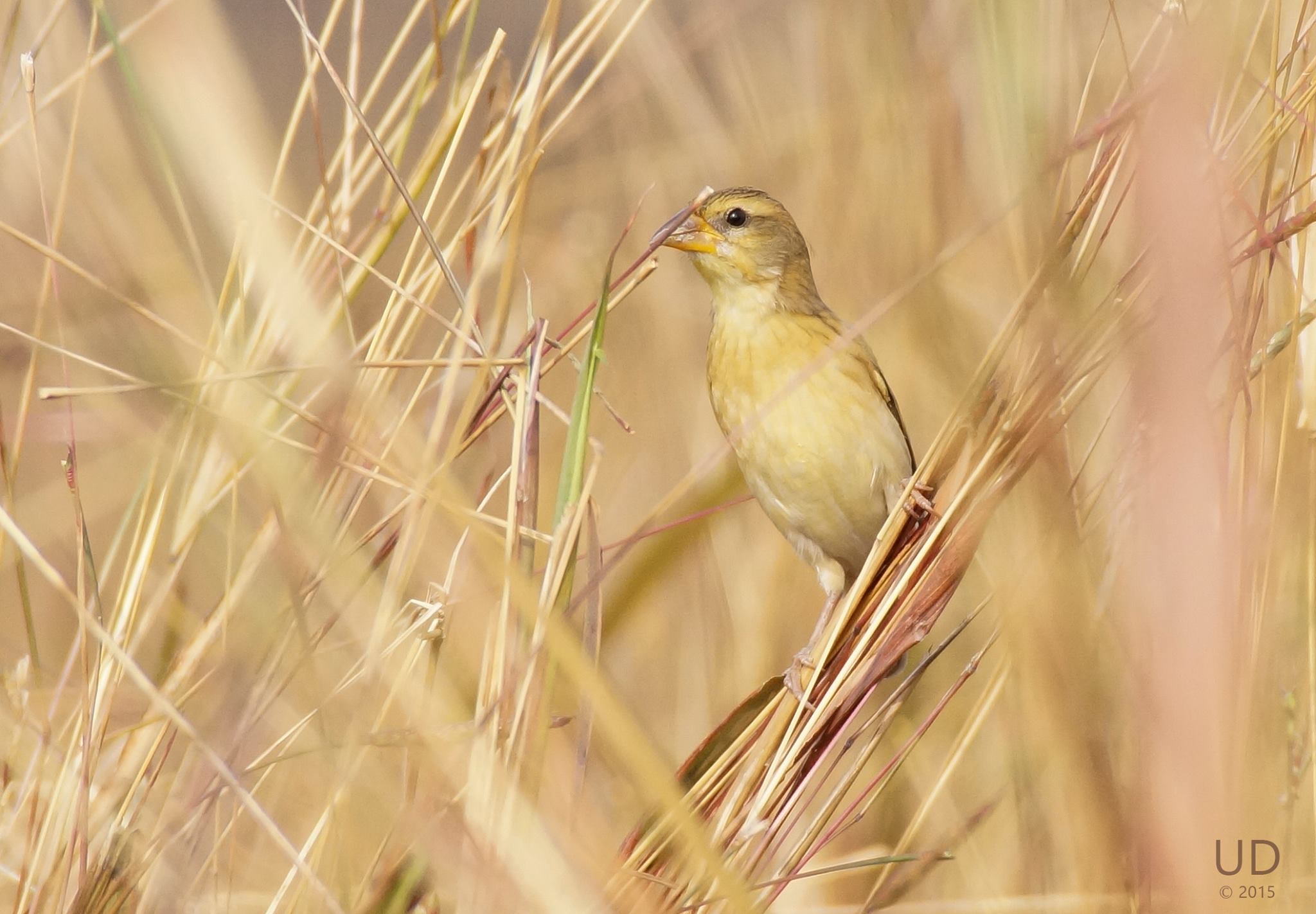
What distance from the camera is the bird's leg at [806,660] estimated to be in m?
1.52

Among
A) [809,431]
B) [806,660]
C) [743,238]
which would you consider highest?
[743,238]

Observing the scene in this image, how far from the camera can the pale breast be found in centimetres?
235

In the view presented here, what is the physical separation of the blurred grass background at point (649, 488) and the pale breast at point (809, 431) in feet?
0.42

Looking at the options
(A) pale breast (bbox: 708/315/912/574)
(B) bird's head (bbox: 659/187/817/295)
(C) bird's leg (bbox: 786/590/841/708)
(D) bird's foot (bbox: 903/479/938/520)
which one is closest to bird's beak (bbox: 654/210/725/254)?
(B) bird's head (bbox: 659/187/817/295)

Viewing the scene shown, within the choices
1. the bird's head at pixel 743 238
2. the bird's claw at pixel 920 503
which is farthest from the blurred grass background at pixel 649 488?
the bird's claw at pixel 920 503

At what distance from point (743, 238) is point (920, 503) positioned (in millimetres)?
1116

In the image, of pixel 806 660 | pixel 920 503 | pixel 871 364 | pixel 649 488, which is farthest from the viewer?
pixel 649 488

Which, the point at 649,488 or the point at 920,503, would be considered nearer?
the point at 920,503

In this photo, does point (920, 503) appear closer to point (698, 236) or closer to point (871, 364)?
point (871, 364)

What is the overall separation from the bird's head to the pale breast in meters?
0.11

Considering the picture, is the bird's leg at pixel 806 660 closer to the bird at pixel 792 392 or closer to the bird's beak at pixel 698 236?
the bird at pixel 792 392

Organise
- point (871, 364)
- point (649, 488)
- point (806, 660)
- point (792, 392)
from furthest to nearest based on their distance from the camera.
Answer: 1. point (649, 488)
2. point (871, 364)
3. point (792, 392)
4. point (806, 660)

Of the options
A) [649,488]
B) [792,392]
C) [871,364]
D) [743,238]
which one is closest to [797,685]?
[792,392]

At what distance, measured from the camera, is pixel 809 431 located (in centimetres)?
235
